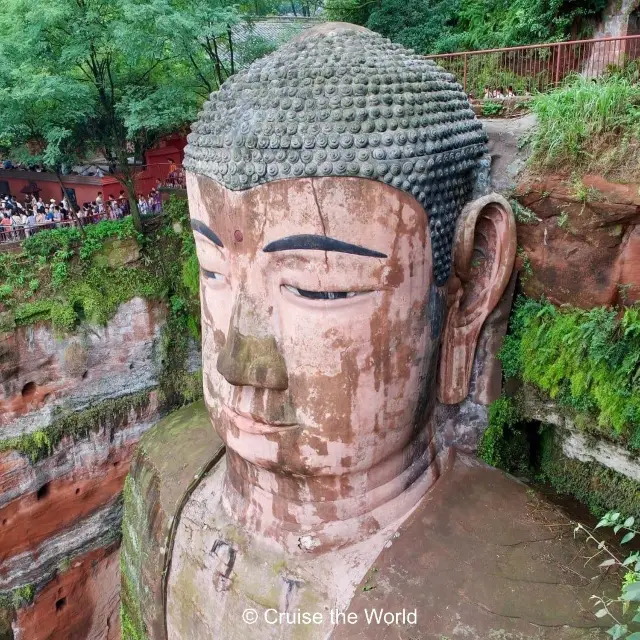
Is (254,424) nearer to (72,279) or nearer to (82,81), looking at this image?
(72,279)

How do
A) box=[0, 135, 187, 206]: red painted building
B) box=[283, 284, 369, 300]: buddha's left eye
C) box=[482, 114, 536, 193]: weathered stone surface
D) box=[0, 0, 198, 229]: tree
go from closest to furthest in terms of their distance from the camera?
box=[283, 284, 369, 300]: buddha's left eye < box=[482, 114, 536, 193]: weathered stone surface < box=[0, 0, 198, 229]: tree < box=[0, 135, 187, 206]: red painted building

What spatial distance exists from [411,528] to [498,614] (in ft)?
2.56

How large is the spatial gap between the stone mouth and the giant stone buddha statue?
0.04 ft

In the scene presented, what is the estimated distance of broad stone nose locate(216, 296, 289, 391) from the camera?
3719mm

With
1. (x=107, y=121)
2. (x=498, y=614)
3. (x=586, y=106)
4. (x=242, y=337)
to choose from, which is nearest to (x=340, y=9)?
(x=107, y=121)

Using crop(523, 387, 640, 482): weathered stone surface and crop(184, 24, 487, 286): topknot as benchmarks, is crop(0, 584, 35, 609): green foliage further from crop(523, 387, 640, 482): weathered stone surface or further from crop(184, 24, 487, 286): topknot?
crop(523, 387, 640, 482): weathered stone surface

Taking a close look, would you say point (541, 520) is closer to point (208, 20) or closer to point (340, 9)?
point (208, 20)

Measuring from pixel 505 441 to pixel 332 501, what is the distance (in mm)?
1624

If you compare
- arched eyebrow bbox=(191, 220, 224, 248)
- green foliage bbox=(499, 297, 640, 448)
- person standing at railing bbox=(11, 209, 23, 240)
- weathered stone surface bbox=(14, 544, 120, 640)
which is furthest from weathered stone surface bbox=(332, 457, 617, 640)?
person standing at railing bbox=(11, 209, 23, 240)

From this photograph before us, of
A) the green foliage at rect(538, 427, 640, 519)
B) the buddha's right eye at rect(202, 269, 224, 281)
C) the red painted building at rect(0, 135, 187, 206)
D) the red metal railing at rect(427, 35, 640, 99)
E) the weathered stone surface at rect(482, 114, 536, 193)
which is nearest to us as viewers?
the buddha's right eye at rect(202, 269, 224, 281)

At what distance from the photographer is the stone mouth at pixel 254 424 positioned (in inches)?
152

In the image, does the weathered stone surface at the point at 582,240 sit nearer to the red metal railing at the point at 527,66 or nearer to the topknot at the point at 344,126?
the topknot at the point at 344,126

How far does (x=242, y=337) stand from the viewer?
3793 mm

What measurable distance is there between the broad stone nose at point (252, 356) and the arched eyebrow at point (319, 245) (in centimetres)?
43
